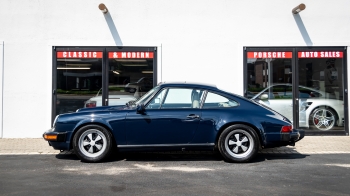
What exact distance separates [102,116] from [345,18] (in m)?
7.14

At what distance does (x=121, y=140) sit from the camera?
7465mm

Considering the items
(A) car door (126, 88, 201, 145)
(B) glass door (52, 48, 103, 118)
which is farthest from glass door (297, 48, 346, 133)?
(B) glass door (52, 48, 103, 118)

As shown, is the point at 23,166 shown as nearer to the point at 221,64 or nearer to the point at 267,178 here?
the point at 267,178

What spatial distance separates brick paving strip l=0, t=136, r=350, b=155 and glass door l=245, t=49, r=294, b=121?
1.08m

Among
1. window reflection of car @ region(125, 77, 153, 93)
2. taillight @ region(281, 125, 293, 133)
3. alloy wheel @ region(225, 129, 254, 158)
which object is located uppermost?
window reflection of car @ region(125, 77, 153, 93)

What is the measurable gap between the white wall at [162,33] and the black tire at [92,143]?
3.83m

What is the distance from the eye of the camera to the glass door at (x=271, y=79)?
11.2m

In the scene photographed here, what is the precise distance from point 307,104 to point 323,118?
20.7 inches

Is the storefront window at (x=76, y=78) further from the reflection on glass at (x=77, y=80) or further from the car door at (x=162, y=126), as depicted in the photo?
the car door at (x=162, y=126)

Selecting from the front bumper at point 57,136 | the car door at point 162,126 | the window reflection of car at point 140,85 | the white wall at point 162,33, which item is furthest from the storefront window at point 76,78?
the car door at point 162,126

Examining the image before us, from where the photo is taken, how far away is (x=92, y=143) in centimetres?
753

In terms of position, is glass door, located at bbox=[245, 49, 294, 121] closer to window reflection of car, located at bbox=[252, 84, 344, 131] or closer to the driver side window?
window reflection of car, located at bbox=[252, 84, 344, 131]

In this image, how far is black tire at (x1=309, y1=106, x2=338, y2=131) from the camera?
36.8 ft

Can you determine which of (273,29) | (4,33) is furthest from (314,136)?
(4,33)
